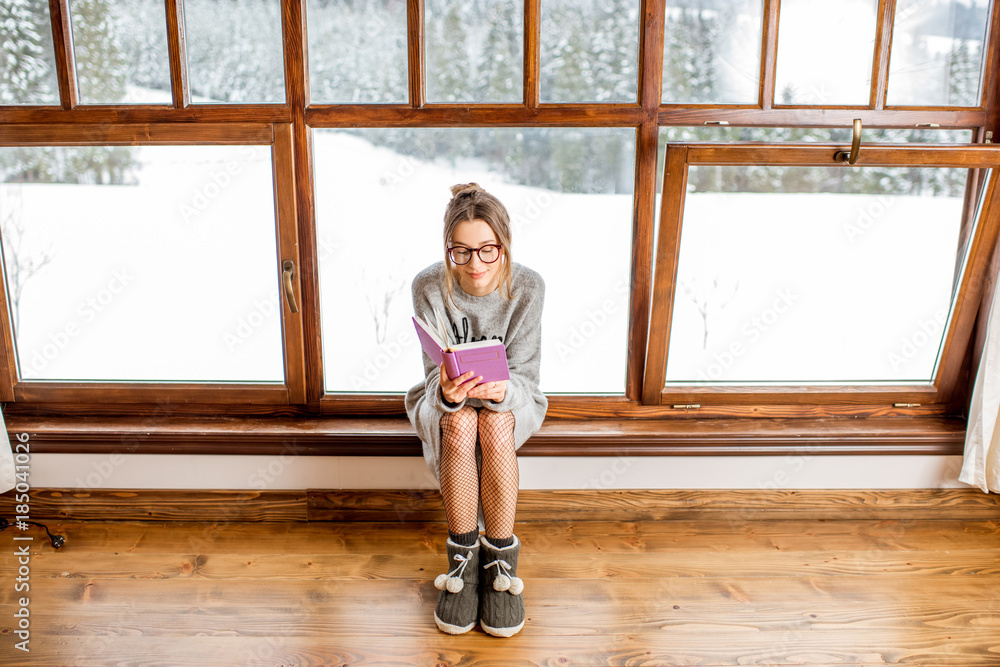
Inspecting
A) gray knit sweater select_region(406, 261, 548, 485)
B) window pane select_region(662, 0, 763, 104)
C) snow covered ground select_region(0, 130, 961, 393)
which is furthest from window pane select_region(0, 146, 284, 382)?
window pane select_region(662, 0, 763, 104)

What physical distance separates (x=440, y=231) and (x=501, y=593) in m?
1.03

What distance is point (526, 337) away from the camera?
1830 millimetres

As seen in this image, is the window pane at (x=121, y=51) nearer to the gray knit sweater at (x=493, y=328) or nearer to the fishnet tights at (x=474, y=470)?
the gray knit sweater at (x=493, y=328)

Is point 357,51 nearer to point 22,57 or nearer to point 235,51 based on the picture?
point 235,51

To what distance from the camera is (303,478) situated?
207 centimetres

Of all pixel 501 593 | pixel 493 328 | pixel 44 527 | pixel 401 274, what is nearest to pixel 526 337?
pixel 493 328

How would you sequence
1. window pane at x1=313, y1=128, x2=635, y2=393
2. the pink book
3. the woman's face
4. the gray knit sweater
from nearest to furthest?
the pink book → the woman's face → the gray knit sweater → window pane at x1=313, y1=128, x2=635, y2=393

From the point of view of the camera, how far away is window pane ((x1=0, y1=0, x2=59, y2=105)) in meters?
1.84

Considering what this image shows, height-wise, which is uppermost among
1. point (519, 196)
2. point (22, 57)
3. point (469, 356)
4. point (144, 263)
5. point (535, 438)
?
point (22, 57)

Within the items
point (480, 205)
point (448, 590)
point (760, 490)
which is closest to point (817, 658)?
point (760, 490)

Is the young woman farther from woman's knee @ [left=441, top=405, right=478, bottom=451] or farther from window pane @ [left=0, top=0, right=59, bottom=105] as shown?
window pane @ [left=0, top=0, right=59, bottom=105]

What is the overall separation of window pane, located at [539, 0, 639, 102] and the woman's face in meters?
0.50

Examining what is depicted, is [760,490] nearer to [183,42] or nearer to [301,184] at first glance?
[301,184]

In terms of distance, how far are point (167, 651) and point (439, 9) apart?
175 centimetres
